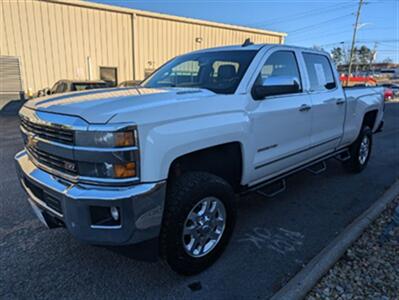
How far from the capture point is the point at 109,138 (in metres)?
1.93

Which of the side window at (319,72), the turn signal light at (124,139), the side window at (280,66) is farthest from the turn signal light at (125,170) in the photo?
the side window at (319,72)

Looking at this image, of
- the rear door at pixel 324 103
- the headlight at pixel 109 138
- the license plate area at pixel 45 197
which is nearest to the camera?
the headlight at pixel 109 138

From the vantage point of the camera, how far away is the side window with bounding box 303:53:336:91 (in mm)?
4008

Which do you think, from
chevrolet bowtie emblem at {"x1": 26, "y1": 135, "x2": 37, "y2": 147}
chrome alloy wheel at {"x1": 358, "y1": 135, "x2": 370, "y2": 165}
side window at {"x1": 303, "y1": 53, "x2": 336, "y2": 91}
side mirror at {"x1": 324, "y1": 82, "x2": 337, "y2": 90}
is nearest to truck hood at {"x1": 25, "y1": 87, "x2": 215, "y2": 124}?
chevrolet bowtie emblem at {"x1": 26, "y1": 135, "x2": 37, "y2": 147}

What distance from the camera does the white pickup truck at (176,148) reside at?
2.00 m

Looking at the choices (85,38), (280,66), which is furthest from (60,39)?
(280,66)

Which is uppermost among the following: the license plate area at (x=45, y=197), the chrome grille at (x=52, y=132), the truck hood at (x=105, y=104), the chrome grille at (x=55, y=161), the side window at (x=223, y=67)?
the side window at (x=223, y=67)

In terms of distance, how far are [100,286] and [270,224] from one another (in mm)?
1967

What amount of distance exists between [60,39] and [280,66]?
15.1 m

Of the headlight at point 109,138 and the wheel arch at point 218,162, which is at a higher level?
the headlight at point 109,138

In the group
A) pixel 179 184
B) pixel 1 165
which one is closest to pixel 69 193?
pixel 179 184

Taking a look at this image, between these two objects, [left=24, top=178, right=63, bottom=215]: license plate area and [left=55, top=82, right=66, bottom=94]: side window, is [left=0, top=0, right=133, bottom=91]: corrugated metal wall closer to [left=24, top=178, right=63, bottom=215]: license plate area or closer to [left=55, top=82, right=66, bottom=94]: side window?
[left=55, top=82, right=66, bottom=94]: side window

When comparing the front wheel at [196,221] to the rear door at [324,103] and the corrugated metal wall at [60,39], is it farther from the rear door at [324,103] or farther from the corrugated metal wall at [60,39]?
the corrugated metal wall at [60,39]

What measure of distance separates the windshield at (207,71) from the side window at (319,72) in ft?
3.73
